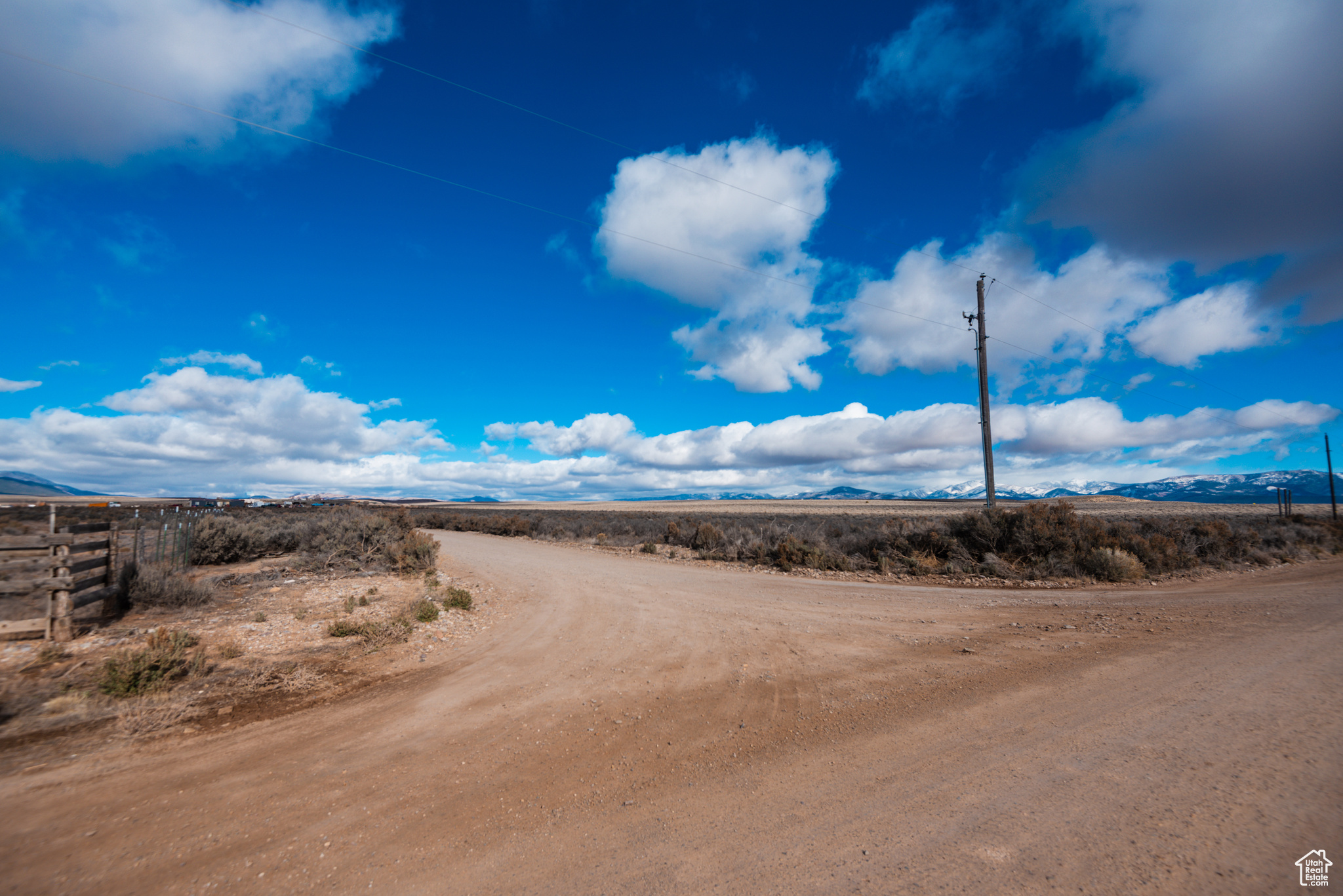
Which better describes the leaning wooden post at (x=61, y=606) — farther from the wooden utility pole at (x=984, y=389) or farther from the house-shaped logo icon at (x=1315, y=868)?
the wooden utility pole at (x=984, y=389)

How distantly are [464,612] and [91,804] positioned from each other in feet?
21.5

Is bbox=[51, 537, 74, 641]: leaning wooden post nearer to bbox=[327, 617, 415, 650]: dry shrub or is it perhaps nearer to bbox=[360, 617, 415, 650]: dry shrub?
bbox=[327, 617, 415, 650]: dry shrub

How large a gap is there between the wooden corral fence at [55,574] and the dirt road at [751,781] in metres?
4.70

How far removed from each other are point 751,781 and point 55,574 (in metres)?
10.2

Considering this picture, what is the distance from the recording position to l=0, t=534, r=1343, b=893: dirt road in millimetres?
3146

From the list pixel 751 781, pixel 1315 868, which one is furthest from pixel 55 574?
pixel 1315 868

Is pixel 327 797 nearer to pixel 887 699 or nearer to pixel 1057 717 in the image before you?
pixel 887 699

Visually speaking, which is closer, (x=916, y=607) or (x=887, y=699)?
(x=887, y=699)

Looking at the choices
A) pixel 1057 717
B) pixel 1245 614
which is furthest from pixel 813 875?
pixel 1245 614

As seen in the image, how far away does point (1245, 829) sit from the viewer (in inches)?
129

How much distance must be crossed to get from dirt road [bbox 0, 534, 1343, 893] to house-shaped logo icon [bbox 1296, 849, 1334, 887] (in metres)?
0.07

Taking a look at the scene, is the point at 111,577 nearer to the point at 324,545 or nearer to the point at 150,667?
the point at 150,667

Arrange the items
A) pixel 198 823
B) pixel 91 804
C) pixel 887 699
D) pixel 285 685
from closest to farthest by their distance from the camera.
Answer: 1. pixel 198 823
2. pixel 91 804
3. pixel 887 699
4. pixel 285 685

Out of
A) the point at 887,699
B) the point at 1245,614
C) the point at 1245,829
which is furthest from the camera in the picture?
the point at 1245,614
